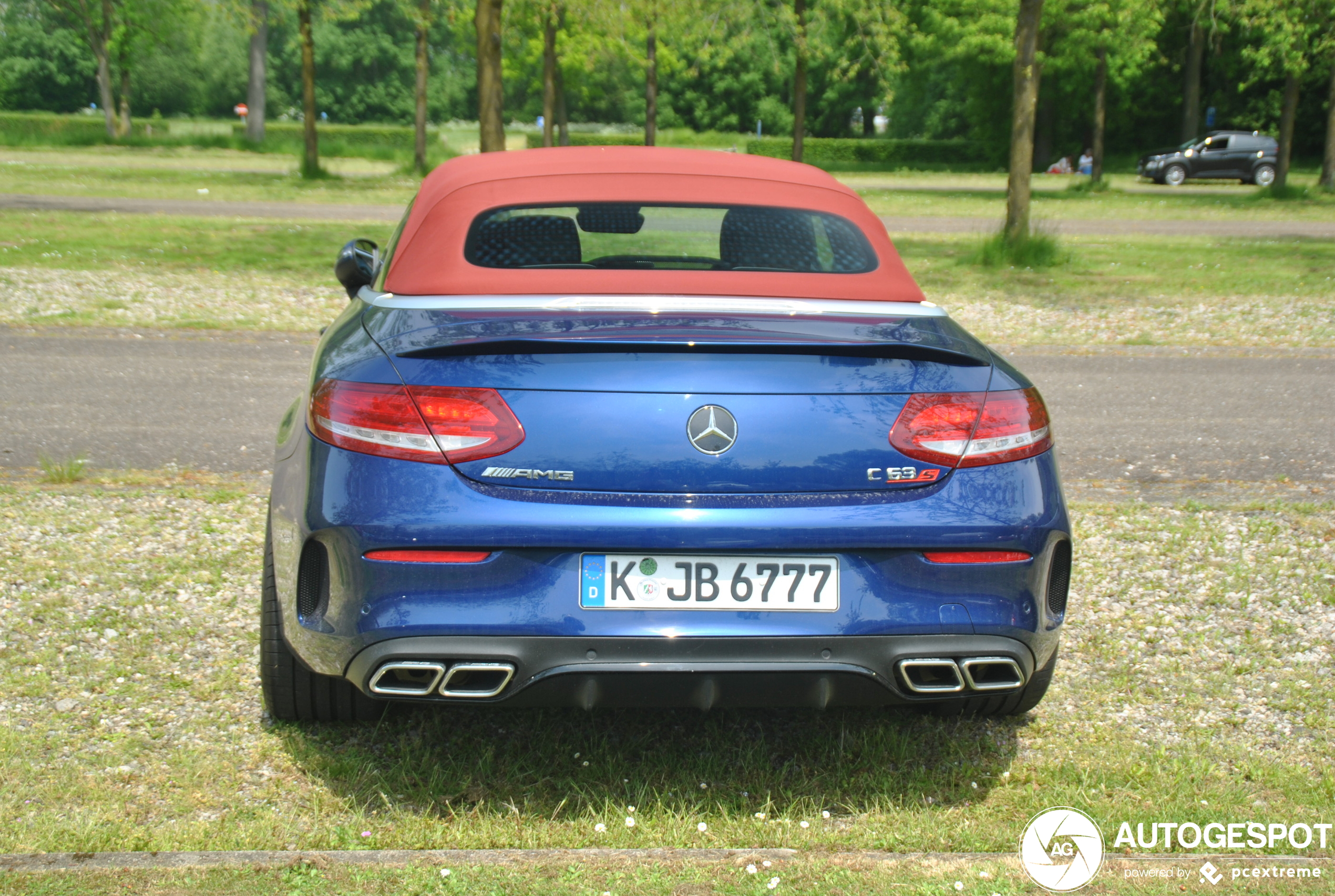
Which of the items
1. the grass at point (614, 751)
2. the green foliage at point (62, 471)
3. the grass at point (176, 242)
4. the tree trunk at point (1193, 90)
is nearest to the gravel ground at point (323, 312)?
the grass at point (176, 242)

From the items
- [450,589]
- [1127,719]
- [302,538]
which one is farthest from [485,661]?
[1127,719]

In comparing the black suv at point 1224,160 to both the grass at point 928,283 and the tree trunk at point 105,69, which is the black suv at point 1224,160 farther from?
the tree trunk at point 105,69

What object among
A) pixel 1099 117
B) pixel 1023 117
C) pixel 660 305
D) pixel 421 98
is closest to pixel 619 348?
pixel 660 305

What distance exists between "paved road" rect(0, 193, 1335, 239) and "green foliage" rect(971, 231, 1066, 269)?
165 inches

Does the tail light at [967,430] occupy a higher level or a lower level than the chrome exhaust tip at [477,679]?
higher

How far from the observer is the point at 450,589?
2723mm

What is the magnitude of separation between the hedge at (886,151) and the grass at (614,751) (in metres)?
60.7

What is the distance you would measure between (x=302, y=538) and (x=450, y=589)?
44 centimetres

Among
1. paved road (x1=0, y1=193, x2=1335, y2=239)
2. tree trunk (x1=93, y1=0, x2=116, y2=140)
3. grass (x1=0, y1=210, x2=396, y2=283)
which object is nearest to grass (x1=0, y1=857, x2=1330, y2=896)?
grass (x1=0, y1=210, x2=396, y2=283)

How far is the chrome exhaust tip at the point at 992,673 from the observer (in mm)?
2859

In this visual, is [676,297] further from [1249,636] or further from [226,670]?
[1249,636]

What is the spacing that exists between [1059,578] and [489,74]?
13405 mm

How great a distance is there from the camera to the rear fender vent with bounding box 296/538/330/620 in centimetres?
286

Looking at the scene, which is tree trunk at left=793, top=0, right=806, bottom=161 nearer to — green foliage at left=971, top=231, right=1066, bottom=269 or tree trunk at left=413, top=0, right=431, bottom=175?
tree trunk at left=413, top=0, right=431, bottom=175
